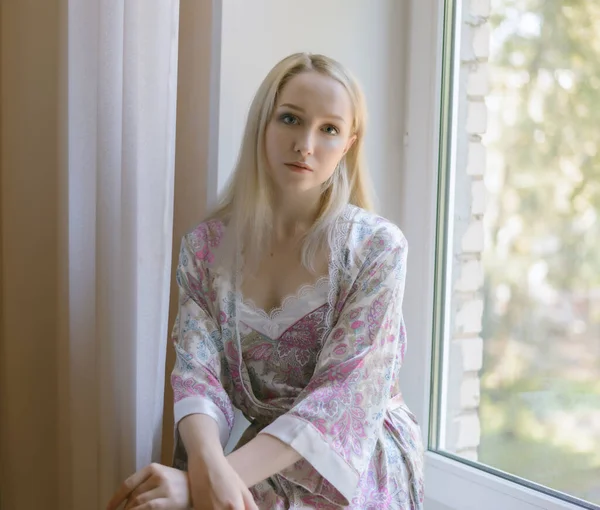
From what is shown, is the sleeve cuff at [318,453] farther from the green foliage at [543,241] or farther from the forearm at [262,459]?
the green foliage at [543,241]

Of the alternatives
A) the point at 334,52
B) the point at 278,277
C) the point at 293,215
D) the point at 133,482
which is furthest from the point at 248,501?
the point at 334,52

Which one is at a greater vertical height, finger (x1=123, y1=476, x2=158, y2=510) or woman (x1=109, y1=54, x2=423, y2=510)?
woman (x1=109, y1=54, x2=423, y2=510)

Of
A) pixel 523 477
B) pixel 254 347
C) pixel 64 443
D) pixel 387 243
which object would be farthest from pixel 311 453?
pixel 523 477

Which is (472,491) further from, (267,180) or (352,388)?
(267,180)

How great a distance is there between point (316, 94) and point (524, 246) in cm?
52

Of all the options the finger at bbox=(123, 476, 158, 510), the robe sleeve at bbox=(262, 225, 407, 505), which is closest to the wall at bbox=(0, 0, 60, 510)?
the finger at bbox=(123, 476, 158, 510)

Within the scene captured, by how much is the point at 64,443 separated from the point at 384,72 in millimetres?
935

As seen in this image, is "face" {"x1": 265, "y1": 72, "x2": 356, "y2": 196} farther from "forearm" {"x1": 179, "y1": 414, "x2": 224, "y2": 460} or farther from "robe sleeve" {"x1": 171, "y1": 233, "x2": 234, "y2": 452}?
"forearm" {"x1": 179, "y1": 414, "x2": 224, "y2": 460}

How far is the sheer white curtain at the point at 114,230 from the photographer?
1.16 m

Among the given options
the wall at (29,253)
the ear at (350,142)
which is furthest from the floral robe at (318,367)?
the wall at (29,253)

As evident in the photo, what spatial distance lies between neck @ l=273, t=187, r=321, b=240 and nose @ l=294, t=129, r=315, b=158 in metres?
0.11

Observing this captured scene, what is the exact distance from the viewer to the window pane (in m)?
1.29

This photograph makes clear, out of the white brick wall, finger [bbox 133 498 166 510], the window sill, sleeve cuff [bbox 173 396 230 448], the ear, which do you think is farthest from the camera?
the white brick wall

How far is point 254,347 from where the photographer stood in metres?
1.16
